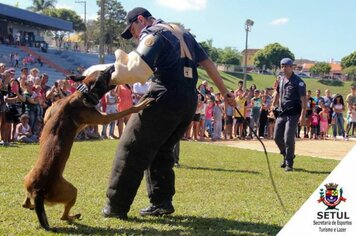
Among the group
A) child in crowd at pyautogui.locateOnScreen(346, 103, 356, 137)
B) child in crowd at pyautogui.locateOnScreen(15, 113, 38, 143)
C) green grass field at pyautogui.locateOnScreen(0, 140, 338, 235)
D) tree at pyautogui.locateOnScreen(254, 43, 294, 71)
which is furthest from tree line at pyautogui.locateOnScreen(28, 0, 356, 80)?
green grass field at pyautogui.locateOnScreen(0, 140, 338, 235)

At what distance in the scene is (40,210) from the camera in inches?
177

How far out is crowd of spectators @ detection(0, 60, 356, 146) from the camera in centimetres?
1301

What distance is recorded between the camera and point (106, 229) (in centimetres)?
473

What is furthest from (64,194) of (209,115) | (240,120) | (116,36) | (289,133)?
(116,36)

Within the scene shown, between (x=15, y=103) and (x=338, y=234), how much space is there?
34.4ft

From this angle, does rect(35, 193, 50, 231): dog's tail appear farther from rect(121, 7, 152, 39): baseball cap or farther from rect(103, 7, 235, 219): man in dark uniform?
rect(121, 7, 152, 39): baseball cap

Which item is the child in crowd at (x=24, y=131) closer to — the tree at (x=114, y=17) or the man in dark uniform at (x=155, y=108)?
the man in dark uniform at (x=155, y=108)

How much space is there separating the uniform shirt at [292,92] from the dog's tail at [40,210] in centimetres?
666

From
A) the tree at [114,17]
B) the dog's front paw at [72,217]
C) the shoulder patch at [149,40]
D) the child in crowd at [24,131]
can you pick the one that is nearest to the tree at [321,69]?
the tree at [114,17]

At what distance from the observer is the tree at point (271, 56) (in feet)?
375

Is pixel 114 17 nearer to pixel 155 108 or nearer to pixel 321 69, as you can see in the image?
pixel 321 69

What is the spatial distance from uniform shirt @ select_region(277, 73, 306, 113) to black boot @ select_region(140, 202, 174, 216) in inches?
211

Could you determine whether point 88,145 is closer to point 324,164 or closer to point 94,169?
point 94,169

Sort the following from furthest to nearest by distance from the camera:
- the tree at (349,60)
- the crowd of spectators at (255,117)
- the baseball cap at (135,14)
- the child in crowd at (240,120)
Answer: the tree at (349,60) → the child in crowd at (240,120) → the crowd of spectators at (255,117) → the baseball cap at (135,14)
